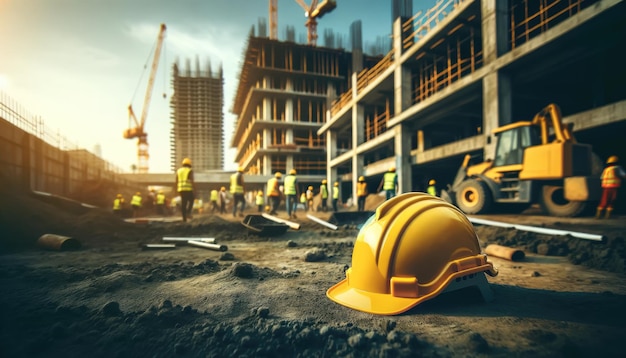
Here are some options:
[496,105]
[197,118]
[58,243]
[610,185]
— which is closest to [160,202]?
[58,243]

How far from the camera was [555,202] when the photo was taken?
798 centimetres

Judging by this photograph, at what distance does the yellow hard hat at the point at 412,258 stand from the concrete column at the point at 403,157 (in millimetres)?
13165

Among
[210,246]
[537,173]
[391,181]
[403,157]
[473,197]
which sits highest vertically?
[403,157]

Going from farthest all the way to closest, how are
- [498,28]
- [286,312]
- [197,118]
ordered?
1. [197,118]
2. [498,28]
3. [286,312]

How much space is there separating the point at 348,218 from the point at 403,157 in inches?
340

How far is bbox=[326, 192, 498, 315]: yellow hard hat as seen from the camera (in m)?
2.27

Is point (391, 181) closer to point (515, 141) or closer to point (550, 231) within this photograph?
point (515, 141)

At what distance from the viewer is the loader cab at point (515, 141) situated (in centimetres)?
798

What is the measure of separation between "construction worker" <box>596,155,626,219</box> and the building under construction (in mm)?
68312

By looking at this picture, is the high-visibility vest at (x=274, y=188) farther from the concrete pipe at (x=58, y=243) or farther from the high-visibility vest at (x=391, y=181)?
the concrete pipe at (x=58, y=243)

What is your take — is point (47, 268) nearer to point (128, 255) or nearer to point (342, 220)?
point (128, 255)

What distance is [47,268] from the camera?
12.1 feet

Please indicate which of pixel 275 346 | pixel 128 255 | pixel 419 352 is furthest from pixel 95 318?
pixel 128 255

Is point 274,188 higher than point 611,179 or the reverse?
the reverse
